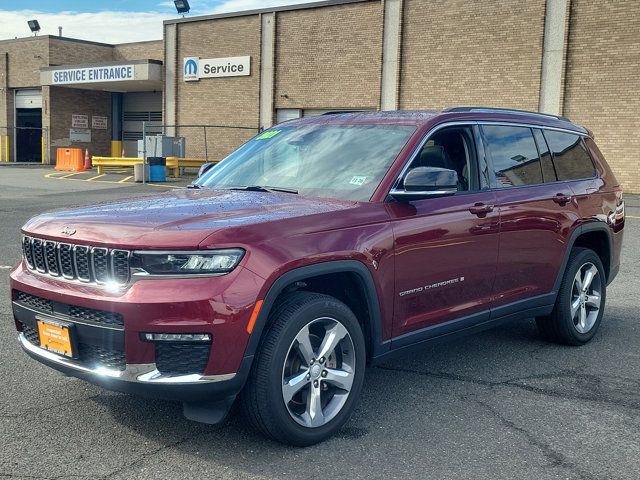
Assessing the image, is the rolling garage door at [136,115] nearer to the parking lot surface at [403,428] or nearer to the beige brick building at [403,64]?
the beige brick building at [403,64]

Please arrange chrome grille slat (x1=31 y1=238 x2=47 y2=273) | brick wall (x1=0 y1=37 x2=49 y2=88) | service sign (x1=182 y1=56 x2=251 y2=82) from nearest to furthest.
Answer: chrome grille slat (x1=31 y1=238 x2=47 y2=273) → service sign (x1=182 y1=56 x2=251 y2=82) → brick wall (x1=0 y1=37 x2=49 y2=88)

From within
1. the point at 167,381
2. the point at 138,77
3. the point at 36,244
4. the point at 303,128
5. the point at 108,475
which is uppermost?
the point at 138,77

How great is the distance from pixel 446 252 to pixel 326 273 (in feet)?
3.46

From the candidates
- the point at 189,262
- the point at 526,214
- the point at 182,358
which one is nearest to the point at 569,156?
the point at 526,214

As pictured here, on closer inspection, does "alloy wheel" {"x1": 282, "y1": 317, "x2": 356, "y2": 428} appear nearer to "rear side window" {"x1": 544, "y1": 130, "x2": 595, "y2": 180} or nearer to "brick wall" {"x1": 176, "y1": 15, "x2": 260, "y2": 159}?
"rear side window" {"x1": 544, "y1": 130, "x2": 595, "y2": 180}

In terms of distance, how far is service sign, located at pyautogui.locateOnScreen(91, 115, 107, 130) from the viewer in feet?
133

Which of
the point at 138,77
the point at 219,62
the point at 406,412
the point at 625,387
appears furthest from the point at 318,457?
the point at 138,77

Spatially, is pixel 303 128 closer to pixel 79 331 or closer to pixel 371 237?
pixel 371 237

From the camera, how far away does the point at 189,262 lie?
3408 millimetres

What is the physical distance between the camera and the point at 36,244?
4.00 meters

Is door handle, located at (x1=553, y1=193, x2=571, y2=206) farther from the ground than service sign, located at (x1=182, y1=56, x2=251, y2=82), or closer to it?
closer to it

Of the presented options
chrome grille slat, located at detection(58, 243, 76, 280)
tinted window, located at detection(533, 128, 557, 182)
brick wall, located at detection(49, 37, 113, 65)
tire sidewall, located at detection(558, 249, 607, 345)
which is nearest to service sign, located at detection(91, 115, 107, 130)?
brick wall, located at detection(49, 37, 113, 65)

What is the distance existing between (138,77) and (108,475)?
108 feet

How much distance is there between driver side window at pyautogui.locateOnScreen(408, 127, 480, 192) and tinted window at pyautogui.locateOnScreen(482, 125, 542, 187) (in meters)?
0.19
